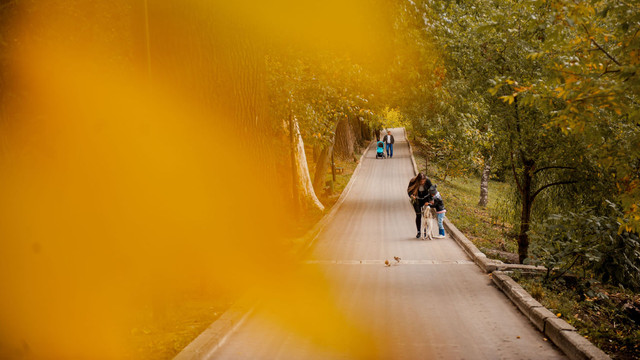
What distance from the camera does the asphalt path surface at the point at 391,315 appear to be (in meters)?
6.52

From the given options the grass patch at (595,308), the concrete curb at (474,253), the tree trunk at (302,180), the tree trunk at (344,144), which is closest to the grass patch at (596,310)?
the grass patch at (595,308)

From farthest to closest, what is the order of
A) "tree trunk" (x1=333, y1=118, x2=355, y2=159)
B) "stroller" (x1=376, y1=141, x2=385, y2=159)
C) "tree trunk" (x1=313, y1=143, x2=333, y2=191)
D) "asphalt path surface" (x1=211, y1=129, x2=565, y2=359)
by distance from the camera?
"stroller" (x1=376, y1=141, x2=385, y2=159) < "tree trunk" (x1=333, y1=118, x2=355, y2=159) < "tree trunk" (x1=313, y1=143, x2=333, y2=191) < "asphalt path surface" (x1=211, y1=129, x2=565, y2=359)

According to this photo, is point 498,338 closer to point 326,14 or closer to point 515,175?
point 326,14

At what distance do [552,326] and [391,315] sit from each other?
212 cm

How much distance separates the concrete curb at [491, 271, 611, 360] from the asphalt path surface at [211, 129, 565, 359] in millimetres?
112

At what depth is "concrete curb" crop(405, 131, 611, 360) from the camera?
613 centimetres

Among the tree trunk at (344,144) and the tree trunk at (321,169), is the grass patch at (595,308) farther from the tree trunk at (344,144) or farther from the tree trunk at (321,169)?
the tree trunk at (344,144)

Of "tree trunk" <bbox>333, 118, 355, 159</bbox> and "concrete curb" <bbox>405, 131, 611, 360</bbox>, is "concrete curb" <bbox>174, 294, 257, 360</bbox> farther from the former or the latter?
"tree trunk" <bbox>333, 118, 355, 159</bbox>

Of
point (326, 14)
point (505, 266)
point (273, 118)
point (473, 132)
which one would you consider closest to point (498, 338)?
point (505, 266)

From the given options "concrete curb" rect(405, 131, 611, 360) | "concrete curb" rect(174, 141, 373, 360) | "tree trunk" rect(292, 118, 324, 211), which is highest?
"tree trunk" rect(292, 118, 324, 211)

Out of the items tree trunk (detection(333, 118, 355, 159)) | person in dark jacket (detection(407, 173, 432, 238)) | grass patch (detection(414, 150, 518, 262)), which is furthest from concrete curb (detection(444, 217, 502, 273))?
tree trunk (detection(333, 118, 355, 159))

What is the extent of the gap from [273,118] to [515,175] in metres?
7.24

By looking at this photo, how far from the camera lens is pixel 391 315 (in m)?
8.09

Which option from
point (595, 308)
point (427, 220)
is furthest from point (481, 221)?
point (595, 308)
